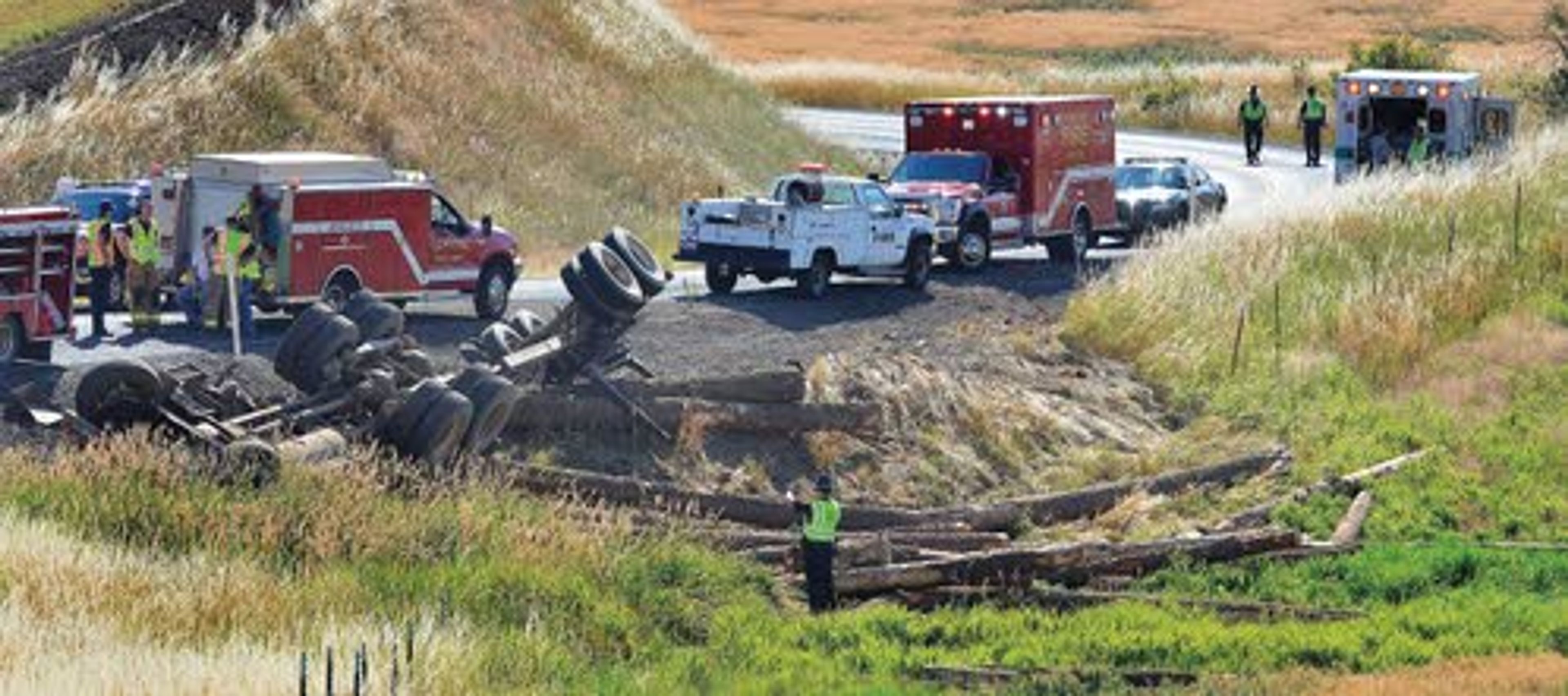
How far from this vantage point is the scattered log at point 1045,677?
75.9ft

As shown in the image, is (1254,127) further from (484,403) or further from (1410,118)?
(484,403)

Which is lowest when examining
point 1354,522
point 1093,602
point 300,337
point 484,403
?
point 1354,522

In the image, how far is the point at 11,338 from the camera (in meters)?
32.7

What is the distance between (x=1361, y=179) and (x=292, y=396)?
21.5 metres

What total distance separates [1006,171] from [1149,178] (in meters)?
6.36

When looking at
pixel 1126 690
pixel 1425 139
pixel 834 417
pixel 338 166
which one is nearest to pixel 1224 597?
pixel 1126 690

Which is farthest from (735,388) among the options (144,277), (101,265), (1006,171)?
(1006,171)

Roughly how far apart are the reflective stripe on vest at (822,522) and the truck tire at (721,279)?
53.6ft

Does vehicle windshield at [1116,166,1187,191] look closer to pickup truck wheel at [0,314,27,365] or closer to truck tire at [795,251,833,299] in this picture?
truck tire at [795,251,833,299]

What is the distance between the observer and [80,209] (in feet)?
132

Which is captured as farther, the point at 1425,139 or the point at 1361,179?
the point at 1425,139

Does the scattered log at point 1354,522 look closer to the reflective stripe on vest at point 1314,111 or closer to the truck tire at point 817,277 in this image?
the truck tire at point 817,277

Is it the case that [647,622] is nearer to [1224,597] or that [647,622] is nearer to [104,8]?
[1224,597]

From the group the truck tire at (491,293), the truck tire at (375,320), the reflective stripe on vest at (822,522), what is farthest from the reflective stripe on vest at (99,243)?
the reflective stripe on vest at (822,522)
